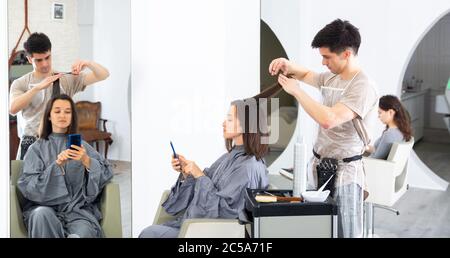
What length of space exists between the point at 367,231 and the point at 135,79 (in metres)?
1.26

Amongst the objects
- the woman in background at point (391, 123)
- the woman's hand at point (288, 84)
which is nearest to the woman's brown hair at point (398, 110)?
the woman in background at point (391, 123)

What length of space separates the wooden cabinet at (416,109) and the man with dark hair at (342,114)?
0.44 feet

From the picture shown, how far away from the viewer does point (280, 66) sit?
2900mm

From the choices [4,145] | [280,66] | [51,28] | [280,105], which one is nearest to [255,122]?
[280,105]

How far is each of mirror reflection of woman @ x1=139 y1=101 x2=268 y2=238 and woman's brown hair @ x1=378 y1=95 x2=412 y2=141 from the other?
51 centimetres

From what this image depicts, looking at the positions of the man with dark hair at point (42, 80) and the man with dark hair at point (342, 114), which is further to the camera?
the man with dark hair at point (42, 80)

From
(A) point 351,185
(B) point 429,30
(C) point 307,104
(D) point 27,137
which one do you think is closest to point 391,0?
(B) point 429,30

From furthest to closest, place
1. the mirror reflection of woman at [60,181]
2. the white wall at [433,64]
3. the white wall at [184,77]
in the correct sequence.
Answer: the mirror reflection of woman at [60,181]
the white wall at [184,77]
the white wall at [433,64]

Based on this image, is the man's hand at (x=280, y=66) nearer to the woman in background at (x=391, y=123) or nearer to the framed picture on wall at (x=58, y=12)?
the woman in background at (x=391, y=123)

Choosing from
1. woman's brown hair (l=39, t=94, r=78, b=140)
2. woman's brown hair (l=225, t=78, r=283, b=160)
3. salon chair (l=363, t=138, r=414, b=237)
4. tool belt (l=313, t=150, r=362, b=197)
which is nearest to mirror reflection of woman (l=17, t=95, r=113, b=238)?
woman's brown hair (l=39, t=94, r=78, b=140)

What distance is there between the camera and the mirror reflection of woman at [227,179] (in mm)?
2852

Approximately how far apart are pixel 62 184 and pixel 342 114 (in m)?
1.34

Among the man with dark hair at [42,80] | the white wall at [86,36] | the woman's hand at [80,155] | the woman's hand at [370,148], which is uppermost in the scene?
the white wall at [86,36]

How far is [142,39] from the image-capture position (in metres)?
3.12
